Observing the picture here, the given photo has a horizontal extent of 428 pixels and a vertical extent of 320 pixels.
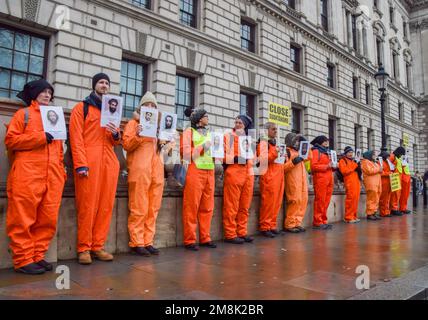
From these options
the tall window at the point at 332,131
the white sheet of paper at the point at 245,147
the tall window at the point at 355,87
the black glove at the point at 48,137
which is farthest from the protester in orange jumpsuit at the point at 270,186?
the tall window at the point at 355,87

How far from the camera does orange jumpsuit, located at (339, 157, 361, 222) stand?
33.1 ft

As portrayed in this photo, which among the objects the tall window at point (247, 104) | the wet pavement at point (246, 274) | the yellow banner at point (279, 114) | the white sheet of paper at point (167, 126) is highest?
the tall window at point (247, 104)

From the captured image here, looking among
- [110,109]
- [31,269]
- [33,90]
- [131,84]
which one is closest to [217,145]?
[110,109]

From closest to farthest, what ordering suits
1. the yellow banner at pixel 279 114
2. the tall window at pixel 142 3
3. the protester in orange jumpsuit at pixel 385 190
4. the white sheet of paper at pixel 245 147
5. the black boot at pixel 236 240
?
the black boot at pixel 236 240, the white sheet of paper at pixel 245 147, the protester in orange jumpsuit at pixel 385 190, the tall window at pixel 142 3, the yellow banner at pixel 279 114

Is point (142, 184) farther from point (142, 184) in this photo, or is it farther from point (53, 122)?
point (53, 122)

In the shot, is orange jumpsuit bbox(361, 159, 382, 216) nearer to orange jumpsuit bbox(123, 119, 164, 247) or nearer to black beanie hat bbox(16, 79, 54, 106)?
orange jumpsuit bbox(123, 119, 164, 247)

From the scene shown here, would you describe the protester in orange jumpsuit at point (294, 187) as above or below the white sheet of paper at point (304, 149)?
below

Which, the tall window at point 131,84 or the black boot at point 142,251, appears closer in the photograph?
the black boot at point 142,251

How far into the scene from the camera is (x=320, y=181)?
28.6 feet

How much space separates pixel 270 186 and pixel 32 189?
4.50 m

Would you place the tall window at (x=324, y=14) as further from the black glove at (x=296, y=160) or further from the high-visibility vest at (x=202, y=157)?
the high-visibility vest at (x=202, y=157)

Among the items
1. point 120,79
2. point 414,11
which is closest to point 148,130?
point 120,79

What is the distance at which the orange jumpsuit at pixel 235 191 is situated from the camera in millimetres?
6301

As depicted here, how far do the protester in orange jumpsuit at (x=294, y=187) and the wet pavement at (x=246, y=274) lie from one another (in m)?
1.66
